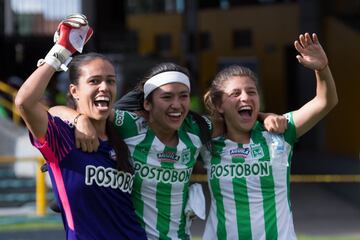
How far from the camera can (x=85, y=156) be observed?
13.4 feet

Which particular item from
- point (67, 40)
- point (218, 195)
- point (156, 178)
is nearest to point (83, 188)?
point (156, 178)

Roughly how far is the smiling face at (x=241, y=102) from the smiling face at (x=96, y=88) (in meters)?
0.76

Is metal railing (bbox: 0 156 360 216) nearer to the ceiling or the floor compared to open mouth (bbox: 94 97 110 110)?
nearer to the floor

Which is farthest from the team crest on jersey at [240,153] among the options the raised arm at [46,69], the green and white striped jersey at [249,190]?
the raised arm at [46,69]

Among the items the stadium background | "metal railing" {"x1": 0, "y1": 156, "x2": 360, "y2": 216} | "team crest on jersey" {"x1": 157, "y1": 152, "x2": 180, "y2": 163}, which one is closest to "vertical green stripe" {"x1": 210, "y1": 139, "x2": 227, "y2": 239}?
"team crest on jersey" {"x1": 157, "y1": 152, "x2": 180, "y2": 163}

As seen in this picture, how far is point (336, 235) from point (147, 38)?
21.3m

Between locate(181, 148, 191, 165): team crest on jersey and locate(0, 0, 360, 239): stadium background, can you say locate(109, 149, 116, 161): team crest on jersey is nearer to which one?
locate(181, 148, 191, 165): team crest on jersey

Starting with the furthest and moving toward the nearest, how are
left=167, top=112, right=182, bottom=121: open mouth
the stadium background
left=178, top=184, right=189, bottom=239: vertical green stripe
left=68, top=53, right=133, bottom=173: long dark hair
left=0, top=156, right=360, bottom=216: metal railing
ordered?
the stadium background → left=0, top=156, right=360, bottom=216: metal railing → left=178, top=184, right=189, bottom=239: vertical green stripe → left=167, top=112, right=182, bottom=121: open mouth → left=68, top=53, right=133, bottom=173: long dark hair

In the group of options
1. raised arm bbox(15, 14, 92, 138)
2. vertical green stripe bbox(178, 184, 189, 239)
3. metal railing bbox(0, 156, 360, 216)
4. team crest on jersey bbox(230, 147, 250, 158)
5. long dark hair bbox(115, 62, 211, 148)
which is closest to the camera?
raised arm bbox(15, 14, 92, 138)

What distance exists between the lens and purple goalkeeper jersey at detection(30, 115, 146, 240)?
4.03 m

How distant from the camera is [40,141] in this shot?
3945 millimetres

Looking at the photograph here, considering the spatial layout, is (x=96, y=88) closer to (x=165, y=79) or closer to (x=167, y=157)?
(x=165, y=79)

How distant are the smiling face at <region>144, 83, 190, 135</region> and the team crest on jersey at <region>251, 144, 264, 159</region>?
50cm

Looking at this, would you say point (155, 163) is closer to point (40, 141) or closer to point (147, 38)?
point (40, 141)
